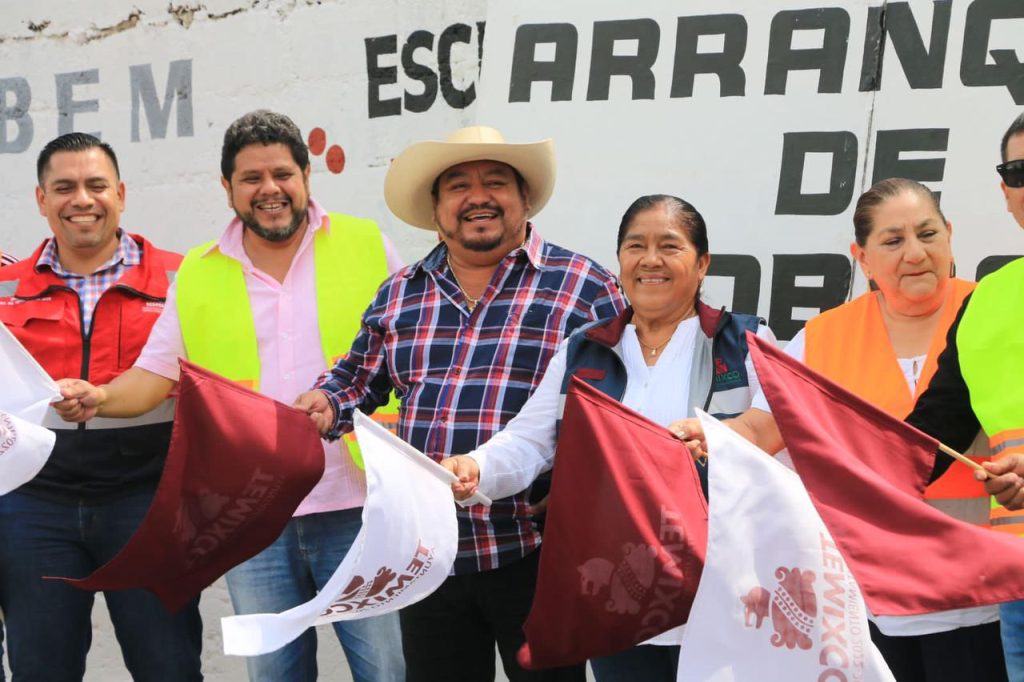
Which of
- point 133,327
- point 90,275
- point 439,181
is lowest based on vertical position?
point 133,327

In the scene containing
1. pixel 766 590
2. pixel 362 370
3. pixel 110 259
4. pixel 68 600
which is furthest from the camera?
pixel 110 259

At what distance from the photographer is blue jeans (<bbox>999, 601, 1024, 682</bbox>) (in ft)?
9.07

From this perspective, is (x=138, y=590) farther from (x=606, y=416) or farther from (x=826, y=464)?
(x=826, y=464)

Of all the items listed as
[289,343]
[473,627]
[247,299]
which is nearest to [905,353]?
[473,627]

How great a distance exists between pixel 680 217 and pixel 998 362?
80 cm

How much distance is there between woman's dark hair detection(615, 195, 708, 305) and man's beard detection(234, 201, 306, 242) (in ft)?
3.14

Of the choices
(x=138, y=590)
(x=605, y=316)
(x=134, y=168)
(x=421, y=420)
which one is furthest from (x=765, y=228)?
(x=134, y=168)

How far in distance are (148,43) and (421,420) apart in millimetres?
2534

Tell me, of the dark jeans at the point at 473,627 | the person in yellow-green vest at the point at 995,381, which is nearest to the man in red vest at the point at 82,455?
the dark jeans at the point at 473,627

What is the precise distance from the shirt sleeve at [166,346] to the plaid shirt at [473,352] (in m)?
0.50

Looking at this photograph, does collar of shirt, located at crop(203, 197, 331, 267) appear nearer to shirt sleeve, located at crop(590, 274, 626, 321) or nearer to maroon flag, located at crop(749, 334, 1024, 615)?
shirt sleeve, located at crop(590, 274, 626, 321)

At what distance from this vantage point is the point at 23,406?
3621 millimetres

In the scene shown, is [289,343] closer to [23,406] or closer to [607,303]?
[23,406]

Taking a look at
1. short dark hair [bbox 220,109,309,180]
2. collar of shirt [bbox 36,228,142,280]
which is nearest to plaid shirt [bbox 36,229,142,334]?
collar of shirt [bbox 36,228,142,280]
